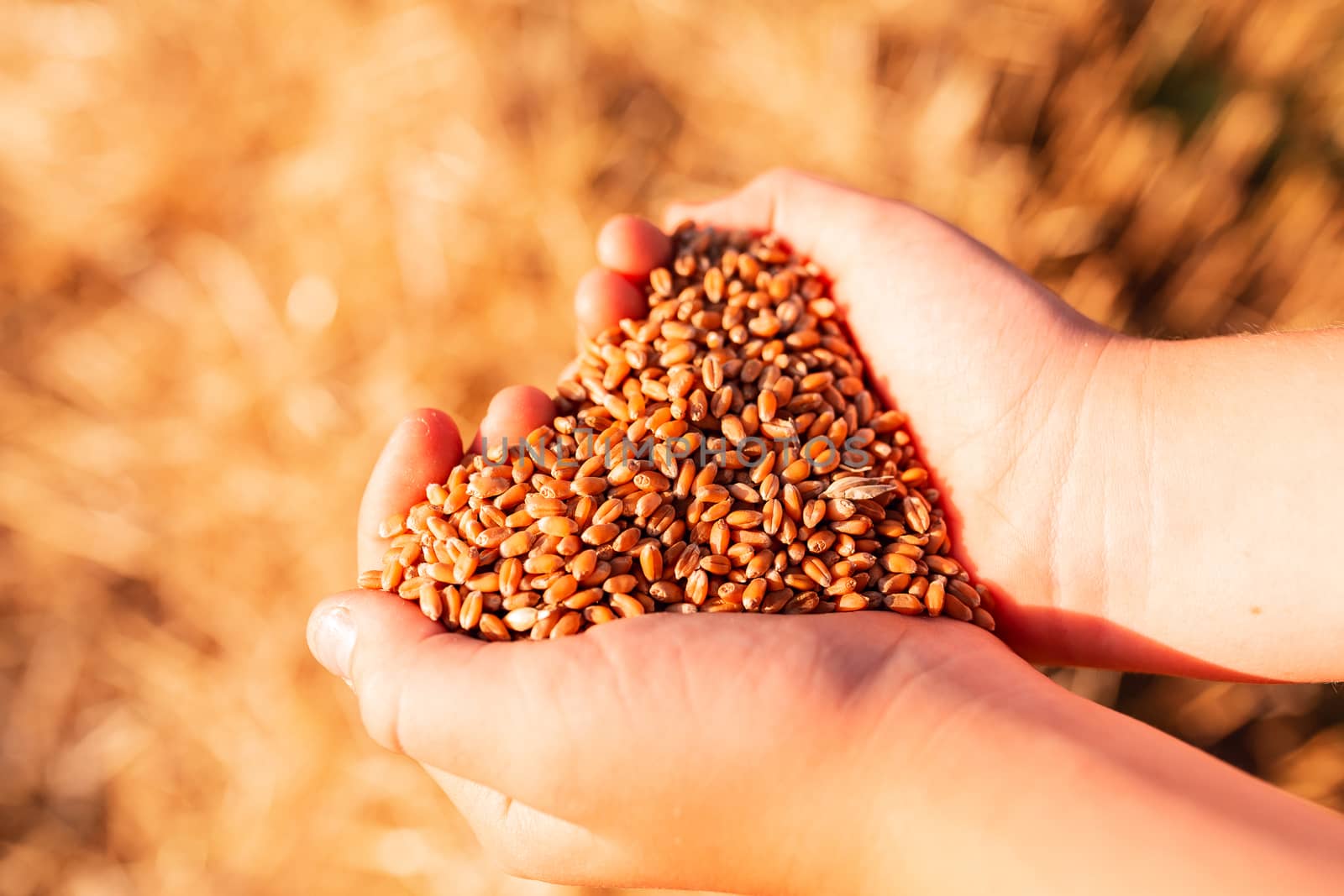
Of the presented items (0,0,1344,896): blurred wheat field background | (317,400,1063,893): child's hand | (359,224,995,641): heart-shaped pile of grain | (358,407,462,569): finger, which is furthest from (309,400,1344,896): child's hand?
(0,0,1344,896): blurred wheat field background

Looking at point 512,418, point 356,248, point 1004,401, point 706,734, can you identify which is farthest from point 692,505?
point 356,248

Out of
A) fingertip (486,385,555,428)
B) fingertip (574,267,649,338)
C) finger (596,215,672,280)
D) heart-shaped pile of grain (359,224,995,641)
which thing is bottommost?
heart-shaped pile of grain (359,224,995,641)

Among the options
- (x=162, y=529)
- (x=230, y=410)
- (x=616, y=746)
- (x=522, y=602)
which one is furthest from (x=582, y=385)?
(x=162, y=529)

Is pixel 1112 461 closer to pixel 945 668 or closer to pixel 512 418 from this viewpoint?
pixel 945 668

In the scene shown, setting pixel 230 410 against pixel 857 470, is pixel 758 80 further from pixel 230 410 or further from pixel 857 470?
pixel 230 410

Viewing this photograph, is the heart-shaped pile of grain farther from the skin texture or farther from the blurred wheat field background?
the blurred wheat field background
